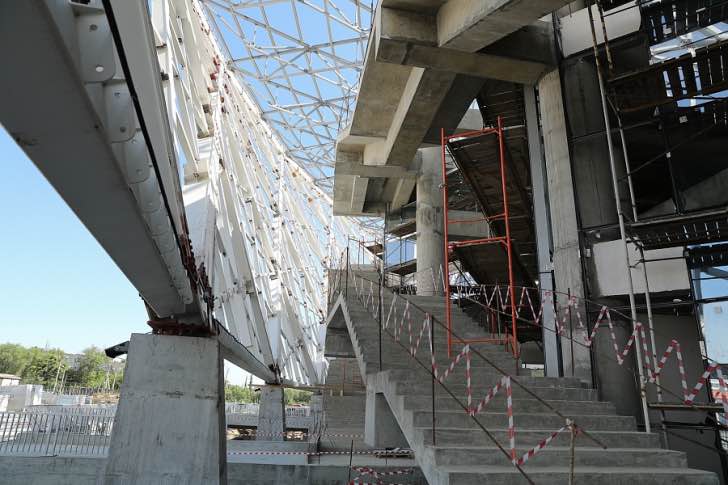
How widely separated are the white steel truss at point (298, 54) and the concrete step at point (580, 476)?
20060 mm

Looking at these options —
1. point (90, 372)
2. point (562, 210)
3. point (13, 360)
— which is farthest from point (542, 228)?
point (13, 360)

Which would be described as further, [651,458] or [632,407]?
[632,407]

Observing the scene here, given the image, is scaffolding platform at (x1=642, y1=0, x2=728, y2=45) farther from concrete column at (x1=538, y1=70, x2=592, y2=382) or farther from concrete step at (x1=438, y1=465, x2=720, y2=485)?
concrete step at (x1=438, y1=465, x2=720, y2=485)

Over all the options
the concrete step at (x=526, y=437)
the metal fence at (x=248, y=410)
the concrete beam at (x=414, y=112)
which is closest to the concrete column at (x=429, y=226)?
the concrete beam at (x=414, y=112)

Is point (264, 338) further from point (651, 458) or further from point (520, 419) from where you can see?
point (651, 458)

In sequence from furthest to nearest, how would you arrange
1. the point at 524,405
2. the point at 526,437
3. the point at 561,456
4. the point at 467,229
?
the point at 467,229 → the point at 524,405 → the point at 526,437 → the point at 561,456

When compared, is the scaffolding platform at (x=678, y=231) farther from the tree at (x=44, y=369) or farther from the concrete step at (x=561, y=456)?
the tree at (x=44, y=369)

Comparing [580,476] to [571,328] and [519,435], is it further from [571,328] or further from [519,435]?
[571,328]

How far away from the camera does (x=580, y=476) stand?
17.2 feet

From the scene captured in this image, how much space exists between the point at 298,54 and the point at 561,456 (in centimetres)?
2612

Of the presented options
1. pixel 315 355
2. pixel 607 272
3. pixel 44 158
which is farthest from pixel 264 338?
pixel 315 355

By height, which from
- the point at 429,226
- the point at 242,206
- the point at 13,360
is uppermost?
the point at 242,206

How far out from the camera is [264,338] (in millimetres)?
19219

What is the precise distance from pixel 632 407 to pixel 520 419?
338 cm
